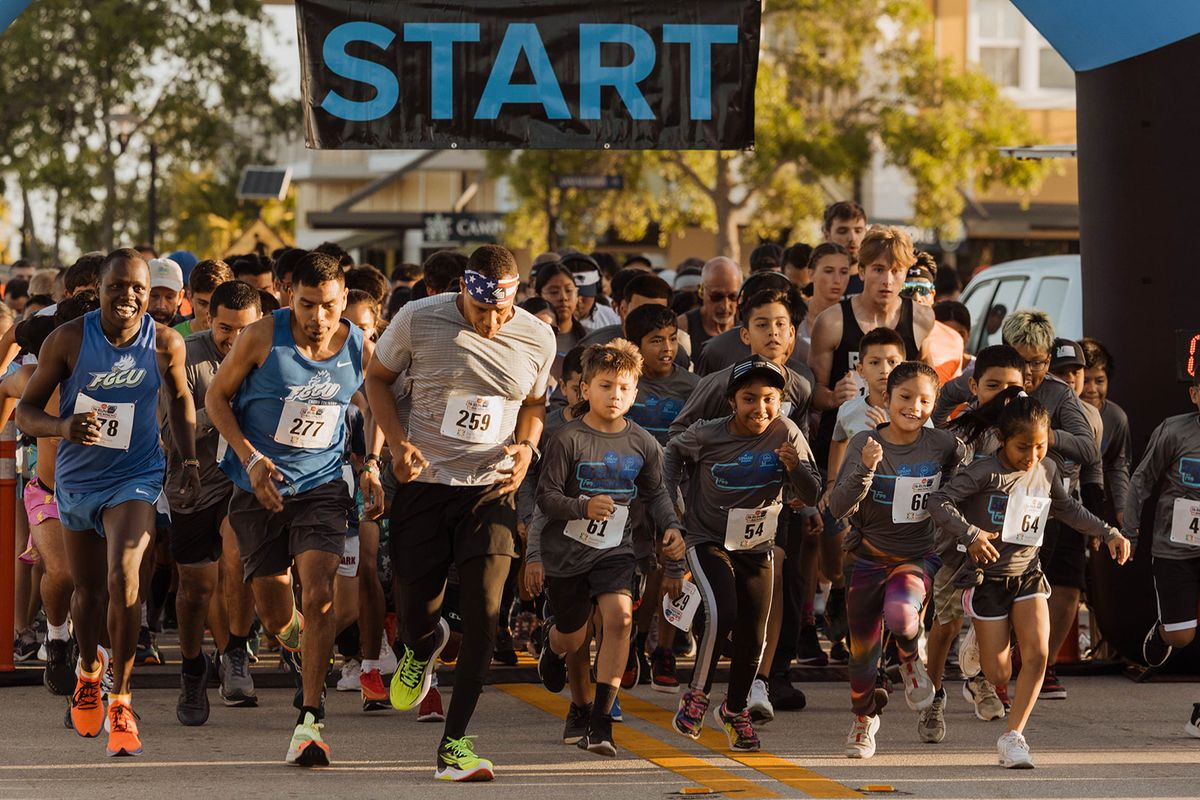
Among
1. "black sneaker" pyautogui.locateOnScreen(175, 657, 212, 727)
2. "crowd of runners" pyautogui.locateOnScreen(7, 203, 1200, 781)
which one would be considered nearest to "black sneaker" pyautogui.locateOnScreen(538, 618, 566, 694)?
"crowd of runners" pyautogui.locateOnScreen(7, 203, 1200, 781)

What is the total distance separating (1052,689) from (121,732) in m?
4.50

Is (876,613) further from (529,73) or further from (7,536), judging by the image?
(7,536)

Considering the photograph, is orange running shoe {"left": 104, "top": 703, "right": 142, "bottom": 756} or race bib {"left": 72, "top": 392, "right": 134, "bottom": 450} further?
race bib {"left": 72, "top": 392, "right": 134, "bottom": 450}

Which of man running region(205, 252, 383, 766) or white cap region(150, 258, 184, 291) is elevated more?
white cap region(150, 258, 184, 291)

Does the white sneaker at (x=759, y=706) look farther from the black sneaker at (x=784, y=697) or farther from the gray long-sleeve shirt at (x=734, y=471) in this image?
the gray long-sleeve shirt at (x=734, y=471)

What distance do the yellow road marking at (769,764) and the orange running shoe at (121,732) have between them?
234 cm

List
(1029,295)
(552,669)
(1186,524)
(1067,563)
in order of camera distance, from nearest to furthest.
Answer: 1. (552,669)
2. (1186,524)
3. (1067,563)
4. (1029,295)

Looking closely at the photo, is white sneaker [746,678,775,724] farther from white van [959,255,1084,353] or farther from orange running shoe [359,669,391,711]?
white van [959,255,1084,353]

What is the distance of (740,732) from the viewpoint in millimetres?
8234

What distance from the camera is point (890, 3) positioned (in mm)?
32531

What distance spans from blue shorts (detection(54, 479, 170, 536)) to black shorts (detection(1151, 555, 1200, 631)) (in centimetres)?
461

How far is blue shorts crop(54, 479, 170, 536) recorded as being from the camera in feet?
26.6

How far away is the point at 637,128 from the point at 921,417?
282 cm

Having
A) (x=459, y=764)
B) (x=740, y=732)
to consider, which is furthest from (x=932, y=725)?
(x=459, y=764)
